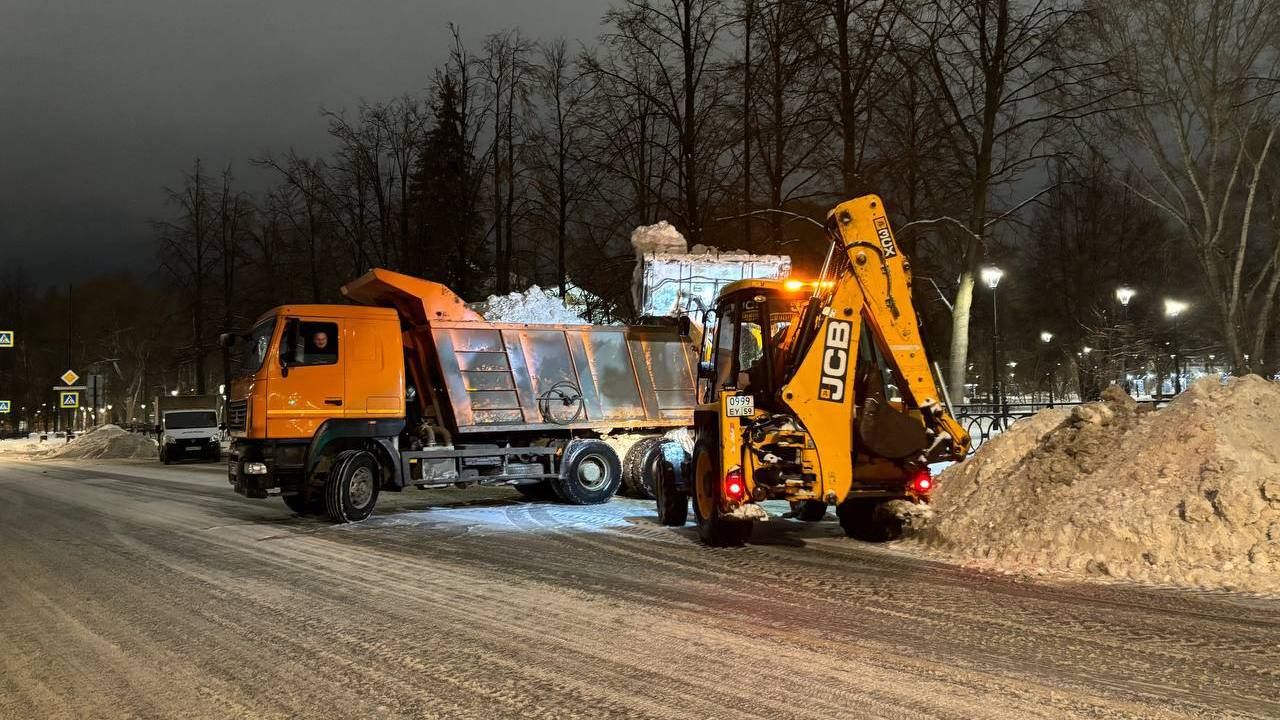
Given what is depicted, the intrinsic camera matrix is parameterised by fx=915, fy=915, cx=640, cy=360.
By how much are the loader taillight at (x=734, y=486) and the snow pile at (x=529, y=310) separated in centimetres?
1135

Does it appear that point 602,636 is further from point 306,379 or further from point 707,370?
point 306,379

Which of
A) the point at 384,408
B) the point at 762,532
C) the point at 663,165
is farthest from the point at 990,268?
the point at 384,408

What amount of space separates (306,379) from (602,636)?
25.8 feet

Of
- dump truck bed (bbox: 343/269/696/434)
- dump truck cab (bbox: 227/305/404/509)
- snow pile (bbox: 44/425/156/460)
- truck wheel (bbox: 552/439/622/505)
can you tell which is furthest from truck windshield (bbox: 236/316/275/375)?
snow pile (bbox: 44/425/156/460)

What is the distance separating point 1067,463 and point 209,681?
7.55m

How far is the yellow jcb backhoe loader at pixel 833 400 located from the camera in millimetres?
8891

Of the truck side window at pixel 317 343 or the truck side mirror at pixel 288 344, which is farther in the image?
the truck side window at pixel 317 343

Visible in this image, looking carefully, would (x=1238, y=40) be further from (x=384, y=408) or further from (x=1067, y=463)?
(x=384, y=408)

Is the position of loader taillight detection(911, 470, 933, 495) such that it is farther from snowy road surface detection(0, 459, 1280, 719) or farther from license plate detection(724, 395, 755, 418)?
license plate detection(724, 395, 755, 418)

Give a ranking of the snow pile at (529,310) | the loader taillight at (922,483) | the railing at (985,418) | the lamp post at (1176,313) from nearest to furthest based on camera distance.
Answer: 1. the loader taillight at (922,483)
2. the railing at (985,418)
3. the snow pile at (529,310)
4. the lamp post at (1176,313)

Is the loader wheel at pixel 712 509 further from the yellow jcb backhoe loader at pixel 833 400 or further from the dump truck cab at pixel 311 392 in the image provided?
the dump truck cab at pixel 311 392

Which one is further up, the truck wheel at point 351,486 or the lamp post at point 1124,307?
the lamp post at point 1124,307

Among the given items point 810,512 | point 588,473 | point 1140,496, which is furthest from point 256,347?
point 1140,496

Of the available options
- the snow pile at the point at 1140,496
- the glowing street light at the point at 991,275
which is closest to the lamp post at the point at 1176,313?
the glowing street light at the point at 991,275
